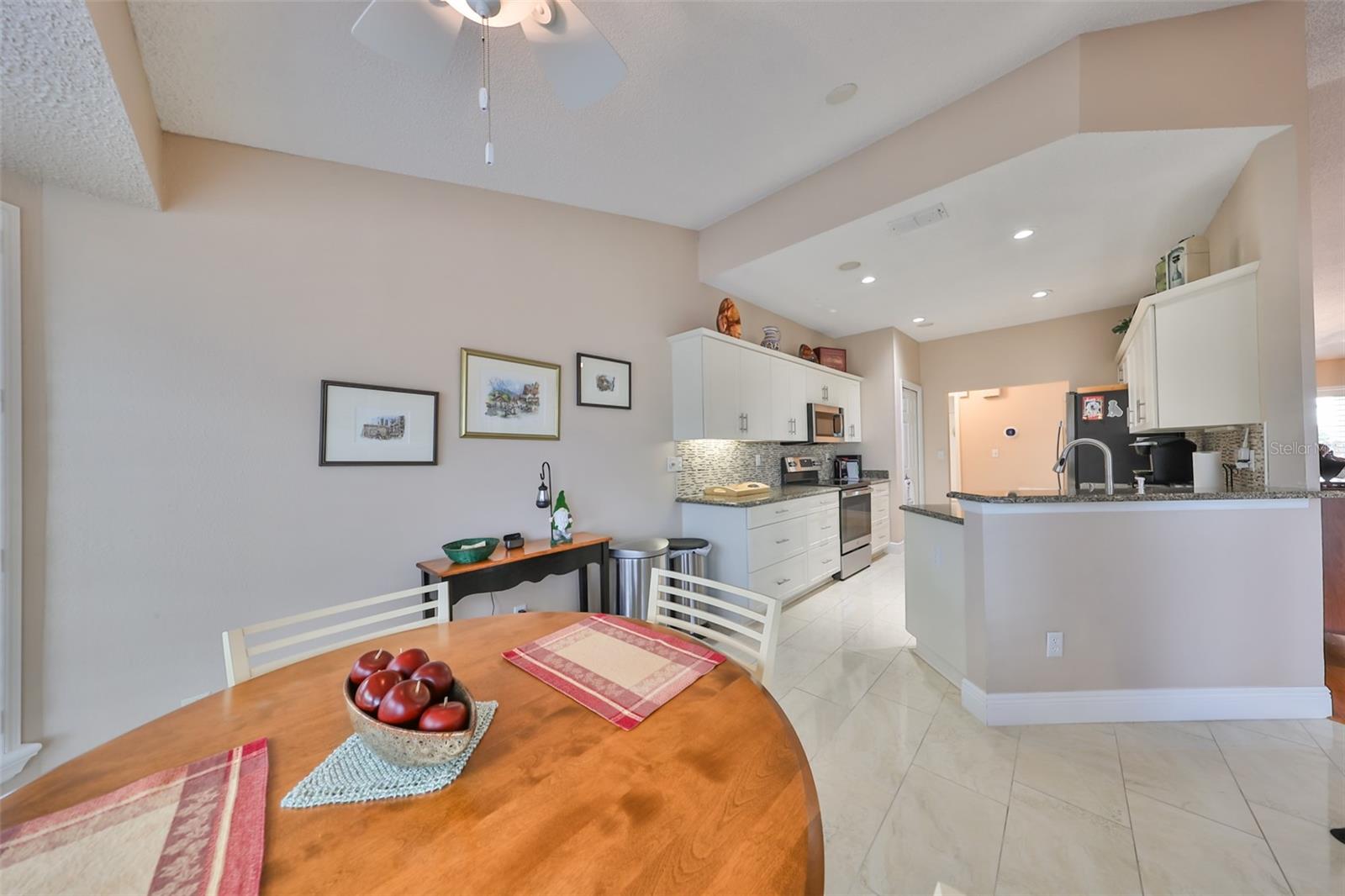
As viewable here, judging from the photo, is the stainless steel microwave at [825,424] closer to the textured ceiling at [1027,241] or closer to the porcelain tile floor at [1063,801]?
the textured ceiling at [1027,241]

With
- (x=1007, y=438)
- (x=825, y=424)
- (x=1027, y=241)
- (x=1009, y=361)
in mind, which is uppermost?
(x=1027, y=241)

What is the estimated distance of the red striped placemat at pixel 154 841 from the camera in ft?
1.82

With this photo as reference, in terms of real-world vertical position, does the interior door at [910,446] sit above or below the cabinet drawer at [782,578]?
above

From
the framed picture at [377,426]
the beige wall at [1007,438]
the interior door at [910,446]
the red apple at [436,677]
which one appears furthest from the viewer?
the beige wall at [1007,438]

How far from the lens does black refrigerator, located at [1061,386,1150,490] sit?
3.76 m

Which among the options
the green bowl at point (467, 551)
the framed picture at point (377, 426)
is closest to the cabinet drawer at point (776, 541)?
Result: the green bowl at point (467, 551)

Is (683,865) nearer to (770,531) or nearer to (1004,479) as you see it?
(770,531)

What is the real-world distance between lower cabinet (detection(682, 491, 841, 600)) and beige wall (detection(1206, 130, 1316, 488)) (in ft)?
7.80

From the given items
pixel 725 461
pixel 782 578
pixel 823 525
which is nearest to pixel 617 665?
pixel 782 578

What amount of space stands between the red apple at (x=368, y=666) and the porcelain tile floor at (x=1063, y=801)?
140cm

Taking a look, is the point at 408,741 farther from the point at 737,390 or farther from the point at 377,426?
the point at 737,390

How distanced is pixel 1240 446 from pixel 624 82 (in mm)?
3605

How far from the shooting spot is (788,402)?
418cm

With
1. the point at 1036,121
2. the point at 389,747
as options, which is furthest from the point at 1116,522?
the point at 389,747
